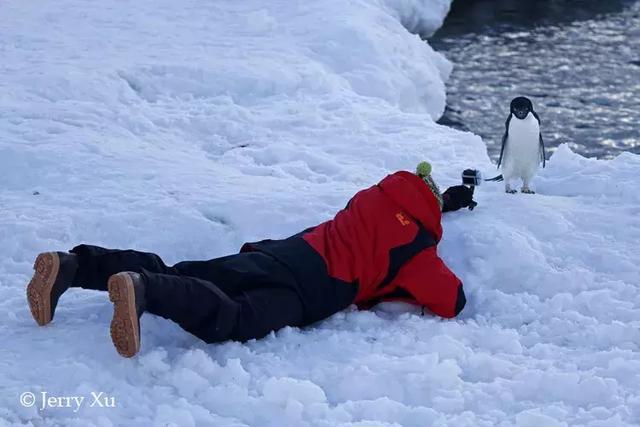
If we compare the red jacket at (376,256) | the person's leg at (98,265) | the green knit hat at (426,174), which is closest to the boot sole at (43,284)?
the person's leg at (98,265)

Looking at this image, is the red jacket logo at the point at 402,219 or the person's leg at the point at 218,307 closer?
the person's leg at the point at 218,307

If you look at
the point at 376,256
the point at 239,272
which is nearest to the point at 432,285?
the point at 376,256

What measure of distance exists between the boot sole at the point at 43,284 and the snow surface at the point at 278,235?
9cm

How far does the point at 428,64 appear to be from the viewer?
1098cm

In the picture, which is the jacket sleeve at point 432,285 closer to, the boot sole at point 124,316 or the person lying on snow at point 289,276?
the person lying on snow at point 289,276

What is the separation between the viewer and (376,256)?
373 centimetres

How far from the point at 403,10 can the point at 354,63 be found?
4557mm

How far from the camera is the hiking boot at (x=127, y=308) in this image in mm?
2996

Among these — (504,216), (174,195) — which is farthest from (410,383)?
(174,195)

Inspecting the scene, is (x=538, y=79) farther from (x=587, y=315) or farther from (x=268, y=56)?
(x=587, y=315)

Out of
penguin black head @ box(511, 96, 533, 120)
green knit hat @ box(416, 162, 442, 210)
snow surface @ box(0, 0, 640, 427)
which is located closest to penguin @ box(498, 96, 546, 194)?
penguin black head @ box(511, 96, 533, 120)

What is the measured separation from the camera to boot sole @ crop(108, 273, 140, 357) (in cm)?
299

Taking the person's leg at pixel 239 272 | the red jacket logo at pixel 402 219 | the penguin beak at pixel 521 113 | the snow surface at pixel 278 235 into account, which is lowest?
the snow surface at pixel 278 235

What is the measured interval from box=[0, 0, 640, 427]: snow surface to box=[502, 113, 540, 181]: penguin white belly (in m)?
0.19
